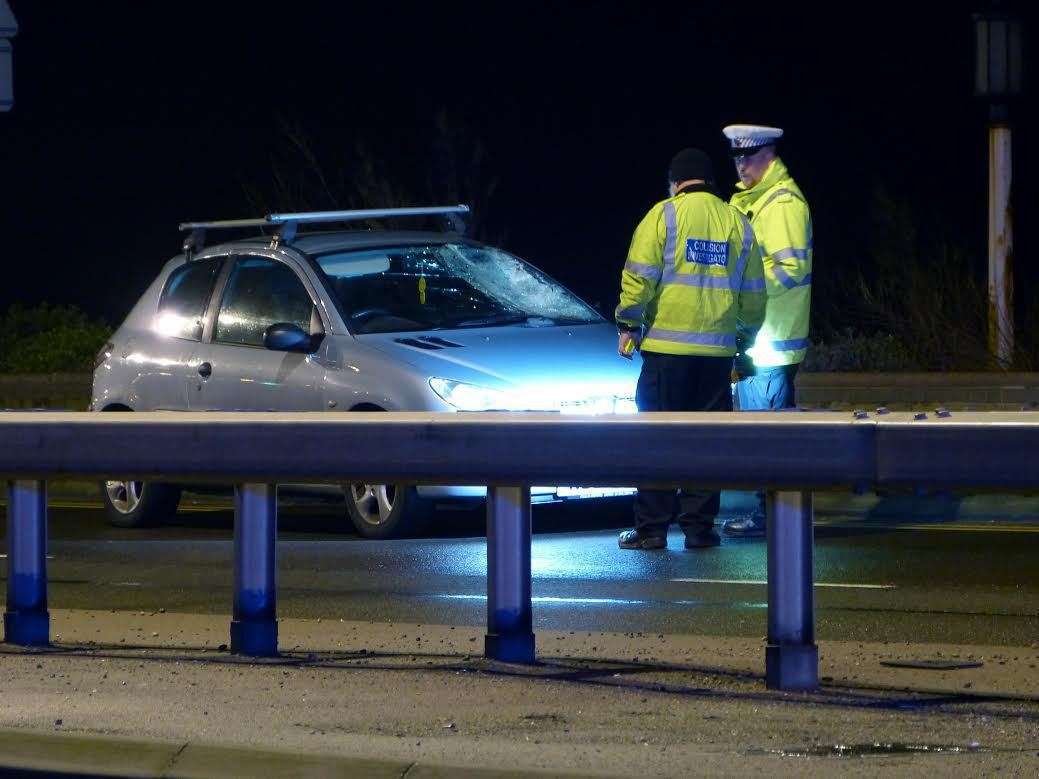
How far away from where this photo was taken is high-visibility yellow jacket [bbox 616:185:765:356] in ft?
35.2

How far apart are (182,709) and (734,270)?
15.9 feet

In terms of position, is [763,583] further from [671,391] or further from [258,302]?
[258,302]

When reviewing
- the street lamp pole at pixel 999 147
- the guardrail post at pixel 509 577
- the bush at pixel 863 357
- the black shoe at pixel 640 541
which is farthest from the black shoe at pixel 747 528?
the street lamp pole at pixel 999 147

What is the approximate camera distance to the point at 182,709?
677 cm

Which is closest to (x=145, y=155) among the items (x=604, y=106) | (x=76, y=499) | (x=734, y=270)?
(x=604, y=106)

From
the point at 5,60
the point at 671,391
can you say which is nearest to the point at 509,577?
the point at 671,391

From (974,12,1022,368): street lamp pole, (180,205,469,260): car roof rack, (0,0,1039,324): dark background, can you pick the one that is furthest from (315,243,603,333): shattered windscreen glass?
(0,0,1039,324): dark background

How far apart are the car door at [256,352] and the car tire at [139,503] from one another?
539 millimetres

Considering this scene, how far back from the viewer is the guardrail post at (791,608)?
7008mm

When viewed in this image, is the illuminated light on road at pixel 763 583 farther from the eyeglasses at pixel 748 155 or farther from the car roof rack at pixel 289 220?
the car roof rack at pixel 289 220

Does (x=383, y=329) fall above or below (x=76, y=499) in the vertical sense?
above

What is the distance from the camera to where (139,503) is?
1307cm

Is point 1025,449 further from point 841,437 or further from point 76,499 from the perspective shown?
point 76,499

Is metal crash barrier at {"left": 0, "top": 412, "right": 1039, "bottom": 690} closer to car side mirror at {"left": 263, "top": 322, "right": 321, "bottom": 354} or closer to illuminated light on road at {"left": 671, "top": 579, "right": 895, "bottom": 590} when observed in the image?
illuminated light on road at {"left": 671, "top": 579, "right": 895, "bottom": 590}
